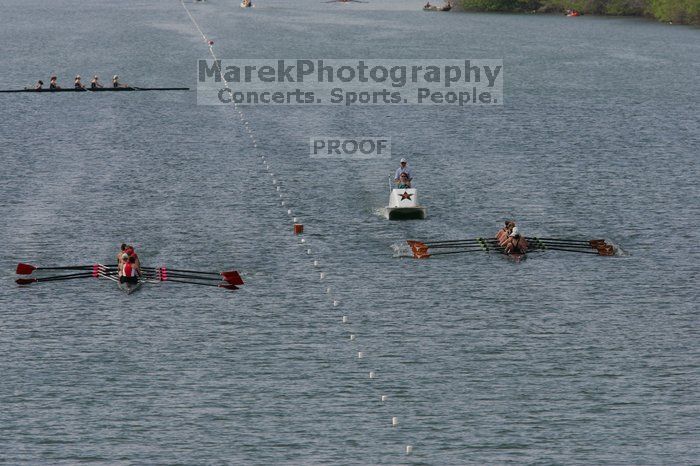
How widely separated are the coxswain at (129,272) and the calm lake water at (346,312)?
1.41 metres

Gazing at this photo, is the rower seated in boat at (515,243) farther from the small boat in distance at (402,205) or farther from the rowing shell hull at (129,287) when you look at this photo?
the rowing shell hull at (129,287)

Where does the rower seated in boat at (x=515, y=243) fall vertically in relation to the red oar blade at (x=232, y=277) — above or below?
above

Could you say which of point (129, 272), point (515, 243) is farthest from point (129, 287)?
point (515, 243)

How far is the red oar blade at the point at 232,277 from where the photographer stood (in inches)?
2777

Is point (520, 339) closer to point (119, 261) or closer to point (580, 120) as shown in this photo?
point (119, 261)

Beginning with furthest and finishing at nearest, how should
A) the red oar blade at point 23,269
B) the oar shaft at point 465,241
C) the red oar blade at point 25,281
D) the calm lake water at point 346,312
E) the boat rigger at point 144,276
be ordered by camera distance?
the oar shaft at point 465,241 → the red oar blade at point 23,269 → the boat rigger at point 144,276 → the red oar blade at point 25,281 → the calm lake water at point 346,312

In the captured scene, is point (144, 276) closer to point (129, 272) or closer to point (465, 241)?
point (129, 272)

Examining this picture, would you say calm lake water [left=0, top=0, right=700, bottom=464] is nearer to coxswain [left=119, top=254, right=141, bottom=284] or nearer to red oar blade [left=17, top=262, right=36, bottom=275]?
red oar blade [left=17, top=262, right=36, bottom=275]

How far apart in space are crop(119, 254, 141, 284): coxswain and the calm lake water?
4.63ft

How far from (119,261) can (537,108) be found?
90575 millimetres

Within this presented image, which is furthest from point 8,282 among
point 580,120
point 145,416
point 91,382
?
point 580,120

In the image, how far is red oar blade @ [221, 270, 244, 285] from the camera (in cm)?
7054

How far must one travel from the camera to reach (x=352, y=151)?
390ft

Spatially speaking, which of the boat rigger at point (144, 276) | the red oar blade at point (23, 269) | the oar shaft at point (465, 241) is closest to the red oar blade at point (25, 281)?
the boat rigger at point (144, 276)
